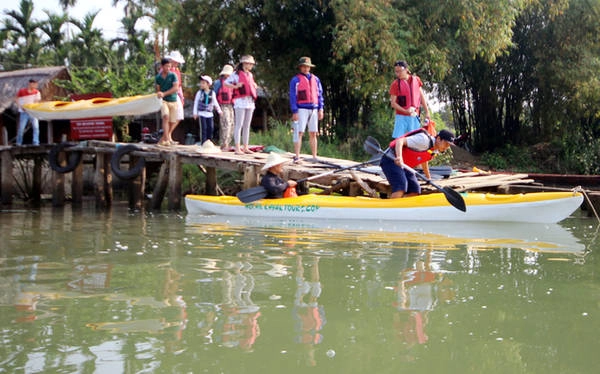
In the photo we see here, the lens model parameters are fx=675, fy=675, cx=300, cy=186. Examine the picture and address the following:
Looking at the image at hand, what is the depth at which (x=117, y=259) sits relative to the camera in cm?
563

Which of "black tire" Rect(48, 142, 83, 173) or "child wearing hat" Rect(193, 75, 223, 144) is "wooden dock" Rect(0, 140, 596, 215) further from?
"child wearing hat" Rect(193, 75, 223, 144)

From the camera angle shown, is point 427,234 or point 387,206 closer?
point 427,234

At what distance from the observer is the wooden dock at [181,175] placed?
9.70m

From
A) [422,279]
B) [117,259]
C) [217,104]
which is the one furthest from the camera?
[217,104]

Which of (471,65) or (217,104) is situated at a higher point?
(471,65)

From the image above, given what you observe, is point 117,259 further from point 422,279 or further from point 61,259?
point 422,279

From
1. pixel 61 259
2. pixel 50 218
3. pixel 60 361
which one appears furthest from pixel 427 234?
pixel 50 218

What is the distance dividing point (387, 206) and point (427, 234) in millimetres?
959

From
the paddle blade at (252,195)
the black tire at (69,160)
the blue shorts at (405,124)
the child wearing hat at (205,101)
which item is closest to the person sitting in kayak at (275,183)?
the paddle blade at (252,195)

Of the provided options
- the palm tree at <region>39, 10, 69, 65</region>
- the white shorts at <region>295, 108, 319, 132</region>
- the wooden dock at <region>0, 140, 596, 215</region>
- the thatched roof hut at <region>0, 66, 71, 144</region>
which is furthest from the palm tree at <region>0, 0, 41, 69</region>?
the white shorts at <region>295, 108, 319, 132</region>

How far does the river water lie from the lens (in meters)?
2.99

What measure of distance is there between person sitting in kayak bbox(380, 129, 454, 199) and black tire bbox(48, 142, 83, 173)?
7.51 m

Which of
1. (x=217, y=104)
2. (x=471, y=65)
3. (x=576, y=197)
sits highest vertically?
(x=471, y=65)

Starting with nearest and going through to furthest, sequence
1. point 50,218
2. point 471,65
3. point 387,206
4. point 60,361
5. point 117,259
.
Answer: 1. point 60,361
2. point 117,259
3. point 387,206
4. point 50,218
5. point 471,65
